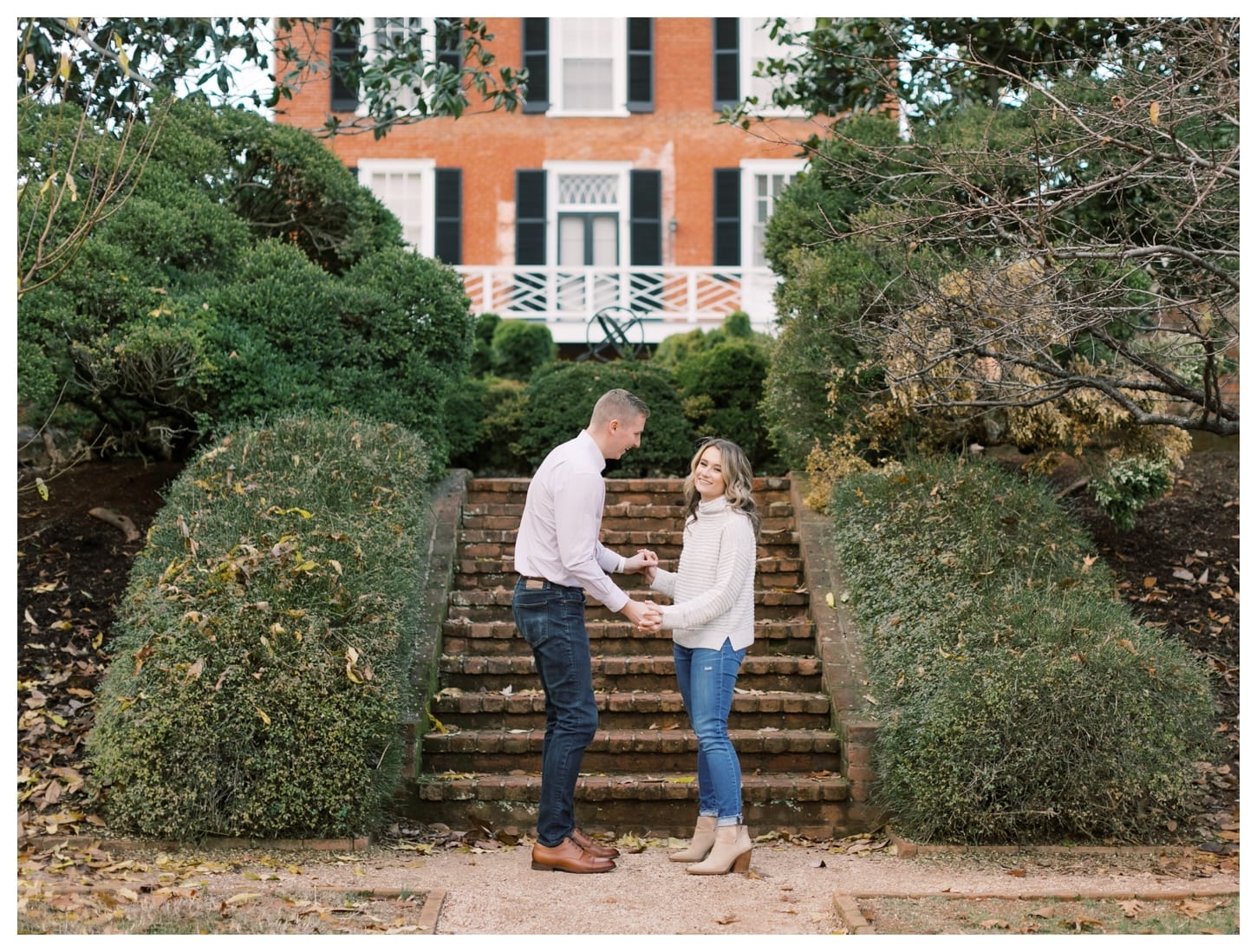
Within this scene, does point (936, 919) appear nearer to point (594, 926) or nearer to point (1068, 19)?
point (594, 926)

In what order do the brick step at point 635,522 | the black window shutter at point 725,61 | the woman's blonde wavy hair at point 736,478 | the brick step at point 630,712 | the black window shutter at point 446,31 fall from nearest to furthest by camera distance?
the woman's blonde wavy hair at point 736,478 < the brick step at point 630,712 < the brick step at point 635,522 < the black window shutter at point 446,31 < the black window shutter at point 725,61

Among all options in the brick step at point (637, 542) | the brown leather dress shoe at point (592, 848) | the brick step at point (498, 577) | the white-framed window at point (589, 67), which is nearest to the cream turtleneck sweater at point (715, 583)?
the brown leather dress shoe at point (592, 848)

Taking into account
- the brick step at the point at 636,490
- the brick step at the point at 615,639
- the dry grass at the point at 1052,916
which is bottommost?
the dry grass at the point at 1052,916

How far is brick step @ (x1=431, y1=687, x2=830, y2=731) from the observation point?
23.9ft

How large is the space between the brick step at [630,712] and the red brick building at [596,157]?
14742 millimetres

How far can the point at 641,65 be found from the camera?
2156cm

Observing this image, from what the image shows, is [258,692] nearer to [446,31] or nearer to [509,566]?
[509,566]

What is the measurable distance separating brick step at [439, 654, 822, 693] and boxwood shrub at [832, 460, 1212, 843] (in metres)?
0.49

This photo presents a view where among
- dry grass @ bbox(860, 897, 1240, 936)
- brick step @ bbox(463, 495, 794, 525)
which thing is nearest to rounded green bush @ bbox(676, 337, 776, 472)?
brick step @ bbox(463, 495, 794, 525)

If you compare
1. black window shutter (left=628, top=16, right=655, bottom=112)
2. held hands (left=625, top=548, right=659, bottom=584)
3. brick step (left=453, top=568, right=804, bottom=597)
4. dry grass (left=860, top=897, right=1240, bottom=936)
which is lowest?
dry grass (left=860, top=897, right=1240, bottom=936)

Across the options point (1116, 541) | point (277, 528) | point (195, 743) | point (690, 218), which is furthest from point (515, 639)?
point (690, 218)

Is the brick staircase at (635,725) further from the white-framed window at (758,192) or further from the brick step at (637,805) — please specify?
the white-framed window at (758,192)

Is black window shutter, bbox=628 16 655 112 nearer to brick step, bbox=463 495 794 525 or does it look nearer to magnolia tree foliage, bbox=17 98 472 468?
magnolia tree foliage, bbox=17 98 472 468

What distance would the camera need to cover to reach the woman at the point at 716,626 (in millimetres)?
5477
